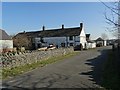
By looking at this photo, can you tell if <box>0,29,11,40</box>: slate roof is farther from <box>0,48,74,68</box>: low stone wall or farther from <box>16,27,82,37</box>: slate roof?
<box>0,48,74,68</box>: low stone wall

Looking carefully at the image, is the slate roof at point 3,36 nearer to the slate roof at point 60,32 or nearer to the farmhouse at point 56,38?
the farmhouse at point 56,38

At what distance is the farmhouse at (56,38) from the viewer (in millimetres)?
64500

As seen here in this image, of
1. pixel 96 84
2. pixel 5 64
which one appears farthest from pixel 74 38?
pixel 96 84

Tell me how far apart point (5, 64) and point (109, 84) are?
32.3ft

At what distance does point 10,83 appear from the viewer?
1469 cm

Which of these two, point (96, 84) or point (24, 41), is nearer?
point (96, 84)

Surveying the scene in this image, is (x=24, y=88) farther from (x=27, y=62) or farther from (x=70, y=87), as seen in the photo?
(x=27, y=62)

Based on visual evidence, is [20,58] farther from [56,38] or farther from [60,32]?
[60,32]

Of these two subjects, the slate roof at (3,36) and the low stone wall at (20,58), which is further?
the slate roof at (3,36)

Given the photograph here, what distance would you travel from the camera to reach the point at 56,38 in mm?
70562

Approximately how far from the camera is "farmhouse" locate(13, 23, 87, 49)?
64.5 m

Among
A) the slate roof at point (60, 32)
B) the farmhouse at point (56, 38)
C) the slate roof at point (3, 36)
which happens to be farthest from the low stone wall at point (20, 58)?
the slate roof at point (60, 32)

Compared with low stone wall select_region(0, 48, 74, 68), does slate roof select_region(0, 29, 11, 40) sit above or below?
above

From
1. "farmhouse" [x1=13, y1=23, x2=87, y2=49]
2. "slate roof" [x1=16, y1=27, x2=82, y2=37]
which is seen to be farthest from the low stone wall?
"slate roof" [x1=16, y1=27, x2=82, y2=37]
